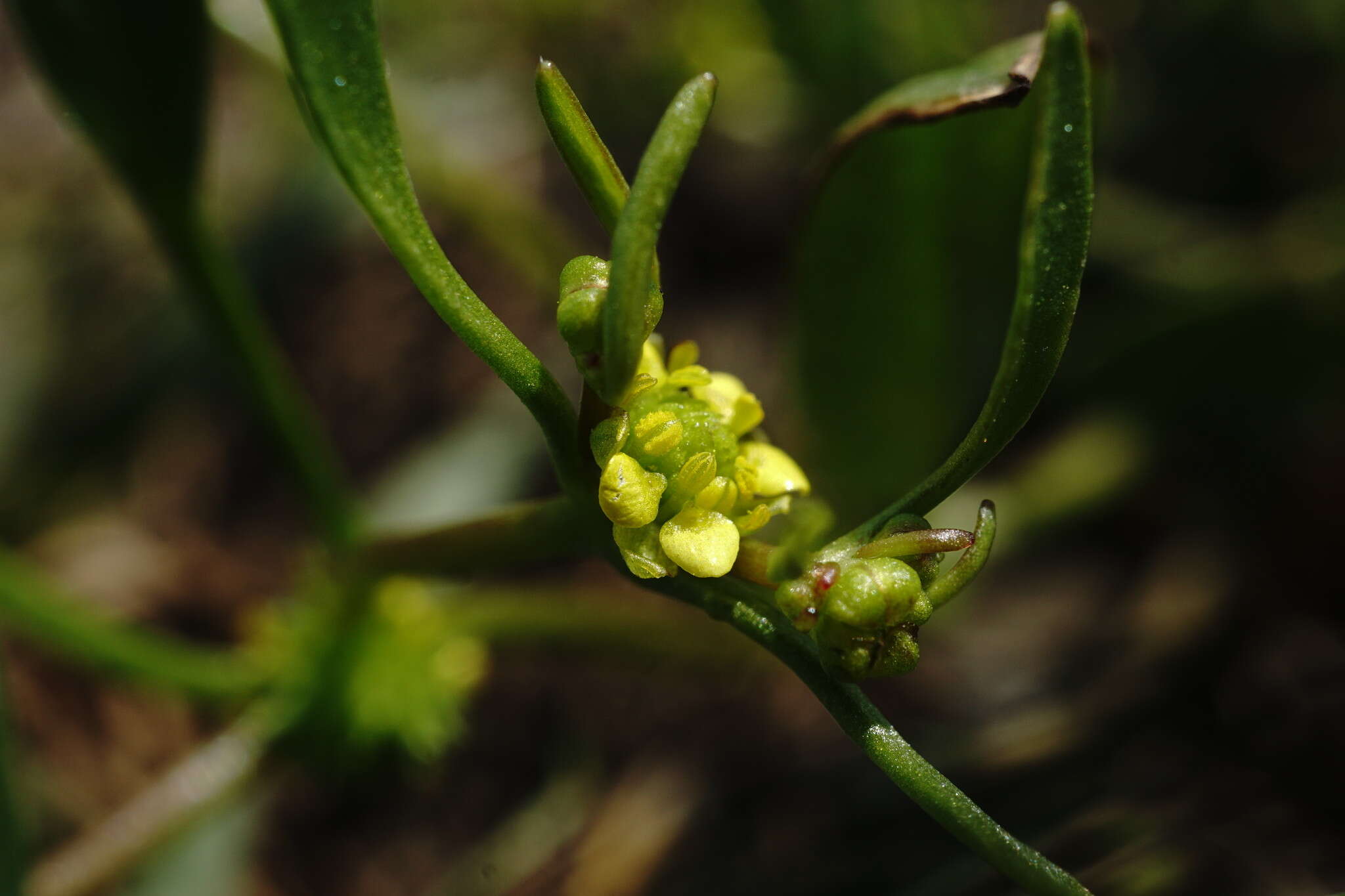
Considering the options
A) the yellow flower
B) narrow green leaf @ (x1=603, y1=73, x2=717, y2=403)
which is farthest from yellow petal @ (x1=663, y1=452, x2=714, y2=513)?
narrow green leaf @ (x1=603, y1=73, x2=717, y2=403)

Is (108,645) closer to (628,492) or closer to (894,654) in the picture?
(628,492)

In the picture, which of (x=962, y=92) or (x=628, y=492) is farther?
(x=962, y=92)

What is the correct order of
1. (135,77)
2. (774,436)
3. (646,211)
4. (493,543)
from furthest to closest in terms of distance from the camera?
(774,436) < (135,77) < (493,543) < (646,211)

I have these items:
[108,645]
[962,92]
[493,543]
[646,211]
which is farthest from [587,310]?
[108,645]

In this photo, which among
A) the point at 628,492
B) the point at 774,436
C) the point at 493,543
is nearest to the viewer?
the point at 628,492

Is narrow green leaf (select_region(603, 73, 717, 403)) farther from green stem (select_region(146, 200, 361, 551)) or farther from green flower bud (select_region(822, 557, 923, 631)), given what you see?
green stem (select_region(146, 200, 361, 551))

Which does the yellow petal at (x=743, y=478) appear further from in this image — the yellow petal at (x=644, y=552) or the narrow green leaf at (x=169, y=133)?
the narrow green leaf at (x=169, y=133)

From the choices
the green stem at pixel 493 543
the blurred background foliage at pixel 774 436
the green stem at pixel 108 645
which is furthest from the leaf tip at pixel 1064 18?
the green stem at pixel 108 645
